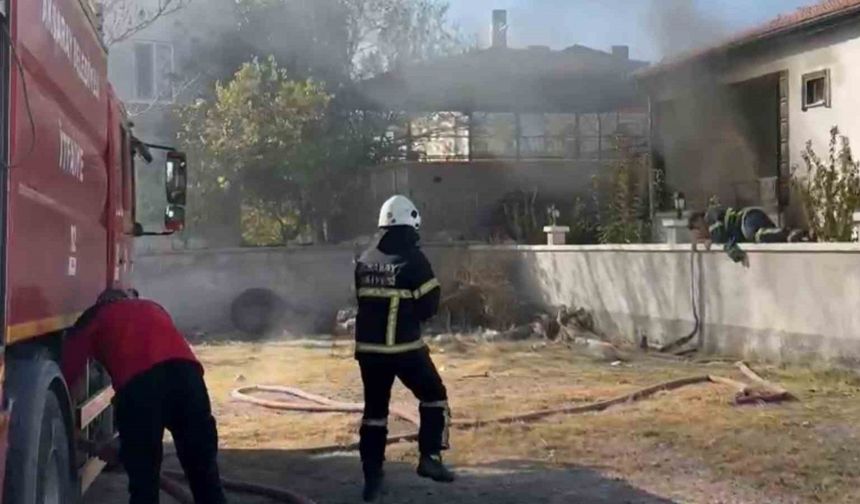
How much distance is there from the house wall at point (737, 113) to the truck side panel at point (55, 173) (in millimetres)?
13200

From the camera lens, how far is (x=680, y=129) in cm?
2228

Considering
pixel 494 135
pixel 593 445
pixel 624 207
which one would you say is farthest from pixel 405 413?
pixel 494 135

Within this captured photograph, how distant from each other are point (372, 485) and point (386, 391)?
0.52 metres

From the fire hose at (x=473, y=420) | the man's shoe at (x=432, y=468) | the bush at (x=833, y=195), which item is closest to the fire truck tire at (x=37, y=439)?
the fire hose at (x=473, y=420)

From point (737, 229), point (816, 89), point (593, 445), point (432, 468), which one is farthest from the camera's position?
point (816, 89)

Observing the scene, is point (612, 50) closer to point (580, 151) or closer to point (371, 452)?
point (580, 151)

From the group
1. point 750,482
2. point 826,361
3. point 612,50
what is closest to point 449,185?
point 612,50

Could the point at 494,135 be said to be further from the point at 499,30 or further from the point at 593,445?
the point at 593,445

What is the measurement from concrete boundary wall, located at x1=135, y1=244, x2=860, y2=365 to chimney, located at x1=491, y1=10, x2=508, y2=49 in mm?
3339

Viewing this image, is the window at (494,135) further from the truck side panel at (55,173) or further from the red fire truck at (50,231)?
the truck side panel at (55,173)

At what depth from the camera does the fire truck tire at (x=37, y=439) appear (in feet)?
13.5

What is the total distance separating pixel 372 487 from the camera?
7.03 meters

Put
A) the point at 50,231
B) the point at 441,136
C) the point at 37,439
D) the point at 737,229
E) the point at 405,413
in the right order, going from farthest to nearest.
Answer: the point at 441,136 < the point at 737,229 < the point at 405,413 < the point at 50,231 < the point at 37,439

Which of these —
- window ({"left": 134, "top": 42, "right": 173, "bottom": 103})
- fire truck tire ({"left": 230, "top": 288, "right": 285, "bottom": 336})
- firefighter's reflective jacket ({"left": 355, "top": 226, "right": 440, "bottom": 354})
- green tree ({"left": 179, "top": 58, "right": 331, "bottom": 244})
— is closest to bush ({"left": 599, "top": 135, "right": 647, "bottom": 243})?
fire truck tire ({"left": 230, "top": 288, "right": 285, "bottom": 336})
